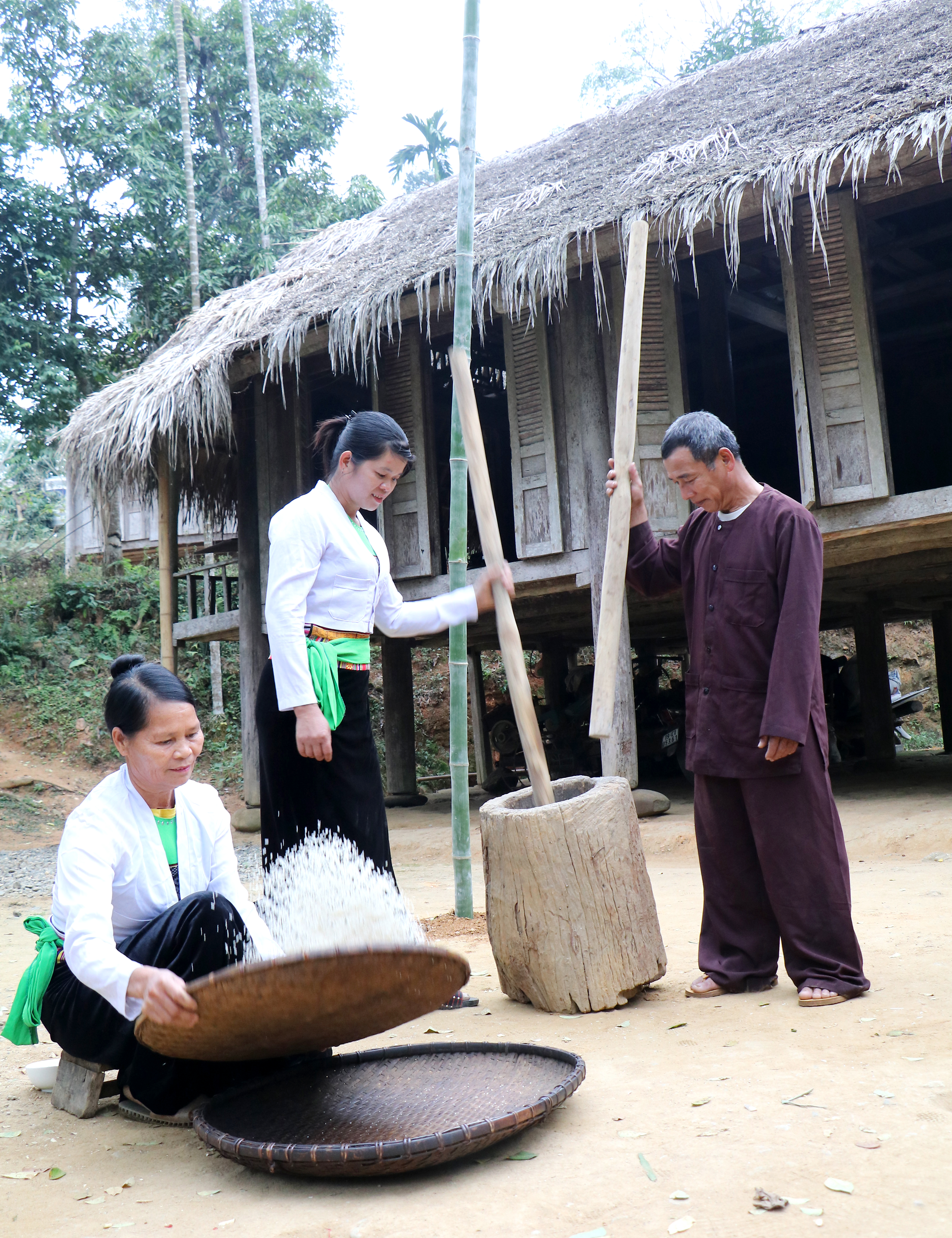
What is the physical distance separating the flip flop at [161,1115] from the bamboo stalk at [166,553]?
637 cm

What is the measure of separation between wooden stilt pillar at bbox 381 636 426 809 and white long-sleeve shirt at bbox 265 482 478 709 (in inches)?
258

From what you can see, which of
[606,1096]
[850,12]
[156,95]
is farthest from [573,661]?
[606,1096]

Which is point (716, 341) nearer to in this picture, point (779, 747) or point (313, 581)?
point (779, 747)

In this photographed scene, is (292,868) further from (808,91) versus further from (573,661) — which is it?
(573,661)

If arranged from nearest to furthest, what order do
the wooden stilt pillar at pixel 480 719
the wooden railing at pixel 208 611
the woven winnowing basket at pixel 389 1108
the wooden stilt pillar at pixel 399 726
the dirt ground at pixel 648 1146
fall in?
the dirt ground at pixel 648 1146 → the woven winnowing basket at pixel 389 1108 → the wooden stilt pillar at pixel 399 726 → the wooden railing at pixel 208 611 → the wooden stilt pillar at pixel 480 719

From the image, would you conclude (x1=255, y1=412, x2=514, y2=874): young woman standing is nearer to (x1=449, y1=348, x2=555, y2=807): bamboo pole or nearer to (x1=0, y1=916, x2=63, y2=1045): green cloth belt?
(x1=449, y1=348, x2=555, y2=807): bamboo pole

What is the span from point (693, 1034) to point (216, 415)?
601 centimetres

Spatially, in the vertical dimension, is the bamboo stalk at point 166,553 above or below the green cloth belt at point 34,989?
above

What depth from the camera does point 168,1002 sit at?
183cm

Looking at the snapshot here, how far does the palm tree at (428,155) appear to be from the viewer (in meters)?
28.2

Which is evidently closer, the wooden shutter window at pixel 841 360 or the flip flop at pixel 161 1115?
the flip flop at pixel 161 1115

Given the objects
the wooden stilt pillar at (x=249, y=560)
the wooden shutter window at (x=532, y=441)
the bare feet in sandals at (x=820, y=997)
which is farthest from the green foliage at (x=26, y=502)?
the bare feet in sandals at (x=820, y=997)

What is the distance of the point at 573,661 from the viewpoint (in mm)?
13594

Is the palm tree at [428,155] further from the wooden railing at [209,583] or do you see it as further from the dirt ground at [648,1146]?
the dirt ground at [648,1146]
